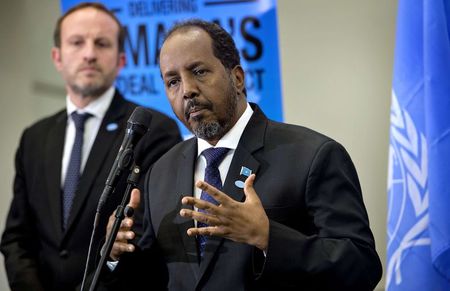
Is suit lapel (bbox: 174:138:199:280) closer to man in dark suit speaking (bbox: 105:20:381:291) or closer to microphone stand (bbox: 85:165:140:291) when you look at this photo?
man in dark suit speaking (bbox: 105:20:381:291)

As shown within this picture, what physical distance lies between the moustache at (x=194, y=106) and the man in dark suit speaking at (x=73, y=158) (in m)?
1.02

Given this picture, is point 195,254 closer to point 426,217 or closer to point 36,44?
point 426,217

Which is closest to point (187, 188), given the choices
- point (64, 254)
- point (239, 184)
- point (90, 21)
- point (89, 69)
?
point (239, 184)

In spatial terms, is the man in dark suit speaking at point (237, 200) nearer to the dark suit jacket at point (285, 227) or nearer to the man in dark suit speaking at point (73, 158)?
the dark suit jacket at point (285, 227)

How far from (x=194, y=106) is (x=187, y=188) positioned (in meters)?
0.29

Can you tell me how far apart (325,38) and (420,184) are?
133cm

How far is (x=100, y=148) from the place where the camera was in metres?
3.35

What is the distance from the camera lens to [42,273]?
3285mm

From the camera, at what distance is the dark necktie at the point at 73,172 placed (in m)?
3.30

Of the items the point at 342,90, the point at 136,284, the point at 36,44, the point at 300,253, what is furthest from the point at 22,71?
the point at 300,253

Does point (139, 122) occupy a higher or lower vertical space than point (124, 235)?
higher

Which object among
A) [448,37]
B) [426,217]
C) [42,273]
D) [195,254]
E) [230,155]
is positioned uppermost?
[448,37]

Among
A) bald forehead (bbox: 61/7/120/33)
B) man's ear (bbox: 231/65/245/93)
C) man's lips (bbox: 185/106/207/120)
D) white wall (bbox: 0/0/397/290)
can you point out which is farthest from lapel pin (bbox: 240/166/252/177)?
white wall (bbox: 0/0/397/290)

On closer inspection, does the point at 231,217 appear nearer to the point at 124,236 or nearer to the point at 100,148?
the point at 124,236
